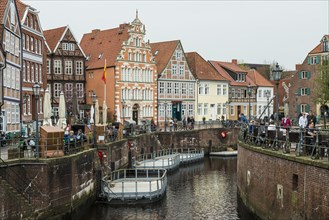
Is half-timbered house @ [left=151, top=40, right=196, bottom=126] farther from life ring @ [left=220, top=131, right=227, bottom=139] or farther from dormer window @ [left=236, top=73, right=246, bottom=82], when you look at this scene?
dormer window @ [left=236, top=73, right=246, bottom=82]

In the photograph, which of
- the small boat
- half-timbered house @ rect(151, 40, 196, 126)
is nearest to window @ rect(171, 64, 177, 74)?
half-timbered house @ rect(151, 40, 196, 126)

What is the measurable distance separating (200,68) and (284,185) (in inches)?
2195

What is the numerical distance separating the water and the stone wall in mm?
2838

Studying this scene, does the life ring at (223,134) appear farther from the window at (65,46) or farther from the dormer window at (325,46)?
the window at (65,46)

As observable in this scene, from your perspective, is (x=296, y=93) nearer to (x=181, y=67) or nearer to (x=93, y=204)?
(x=181, y=67)

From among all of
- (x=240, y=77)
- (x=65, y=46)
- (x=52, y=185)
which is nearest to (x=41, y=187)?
(x=52, y=185)

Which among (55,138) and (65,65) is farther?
(65,65)

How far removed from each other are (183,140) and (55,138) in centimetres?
3618

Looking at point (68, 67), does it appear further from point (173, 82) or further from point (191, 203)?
point (191, 203)

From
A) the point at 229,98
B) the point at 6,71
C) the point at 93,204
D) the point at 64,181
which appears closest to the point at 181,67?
the point at 229,98

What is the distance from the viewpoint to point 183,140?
196 ft

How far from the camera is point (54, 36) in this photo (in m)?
61.0

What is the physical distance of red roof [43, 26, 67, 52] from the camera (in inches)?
2371

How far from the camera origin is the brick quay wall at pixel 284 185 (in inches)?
701
